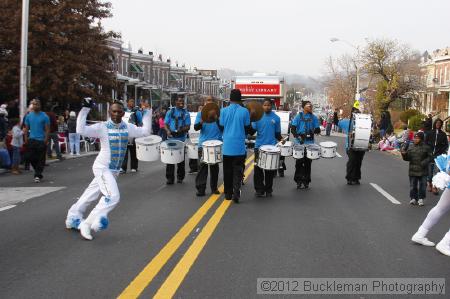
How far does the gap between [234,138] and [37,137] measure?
5.90 meters

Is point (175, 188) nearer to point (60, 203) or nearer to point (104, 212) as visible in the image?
point (60, 203)

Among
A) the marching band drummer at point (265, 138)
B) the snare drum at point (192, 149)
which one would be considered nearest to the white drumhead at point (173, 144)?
the snare drum at point (192, 149)

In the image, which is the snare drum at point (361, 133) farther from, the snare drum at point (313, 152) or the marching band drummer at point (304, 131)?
the snare drum at point (313, 152)

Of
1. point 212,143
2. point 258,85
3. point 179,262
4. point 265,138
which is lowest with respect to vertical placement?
point 179,262

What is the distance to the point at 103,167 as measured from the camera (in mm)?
7656

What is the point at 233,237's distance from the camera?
7672 millimetres

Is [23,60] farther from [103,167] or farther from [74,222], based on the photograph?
[103,167]

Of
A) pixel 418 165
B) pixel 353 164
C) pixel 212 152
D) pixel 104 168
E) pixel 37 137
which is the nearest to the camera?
pixel 104 168

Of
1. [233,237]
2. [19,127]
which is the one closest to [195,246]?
[233,237]

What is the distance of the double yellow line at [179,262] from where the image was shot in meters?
5.44

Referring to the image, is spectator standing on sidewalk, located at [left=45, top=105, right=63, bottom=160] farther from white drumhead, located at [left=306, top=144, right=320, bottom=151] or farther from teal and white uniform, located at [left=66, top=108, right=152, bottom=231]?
teal and white uniform, located at [left=66, top=108, right=152, bottom=231]

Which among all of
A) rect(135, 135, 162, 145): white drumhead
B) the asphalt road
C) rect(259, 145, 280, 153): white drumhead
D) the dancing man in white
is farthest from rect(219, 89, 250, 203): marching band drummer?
the dancing man in white

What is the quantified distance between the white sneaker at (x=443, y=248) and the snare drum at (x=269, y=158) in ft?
14.2

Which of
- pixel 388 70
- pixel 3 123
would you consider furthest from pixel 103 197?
pixel 388 70
